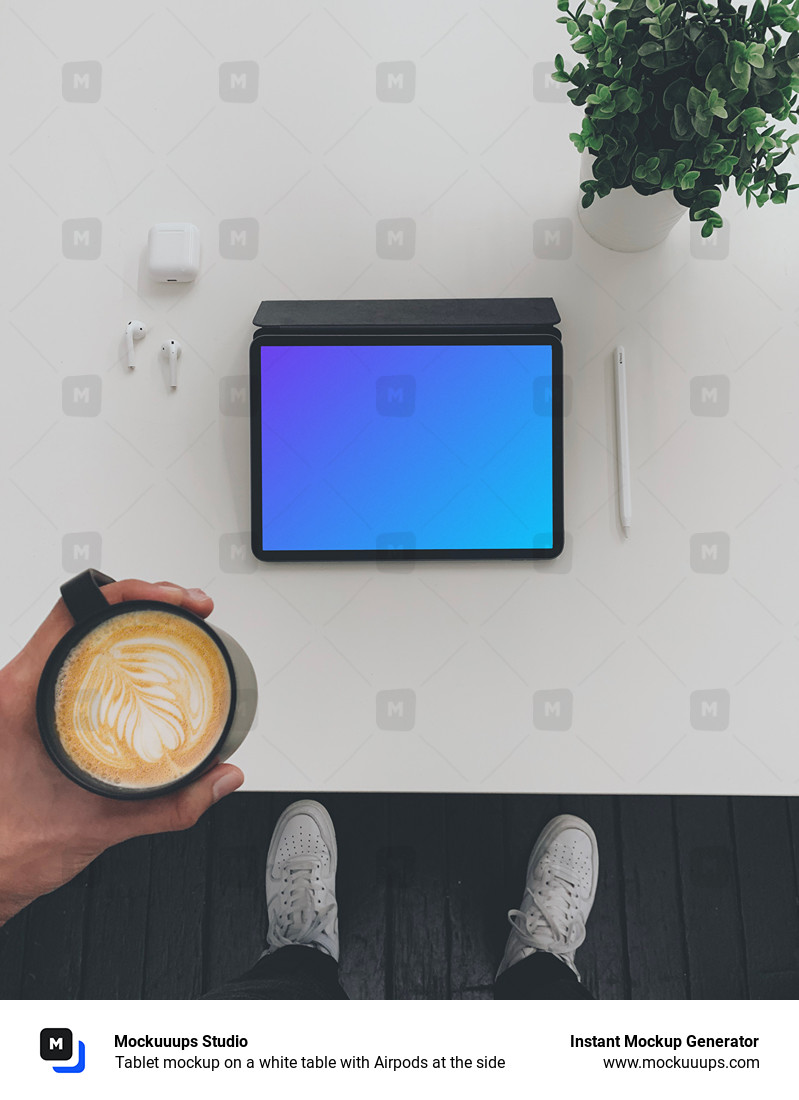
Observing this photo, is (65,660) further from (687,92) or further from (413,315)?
(687,92)

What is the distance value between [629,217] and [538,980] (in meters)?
0.99

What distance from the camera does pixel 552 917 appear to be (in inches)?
42.5

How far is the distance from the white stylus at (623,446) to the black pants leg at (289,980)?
0.68m

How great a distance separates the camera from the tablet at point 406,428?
2.46 ft

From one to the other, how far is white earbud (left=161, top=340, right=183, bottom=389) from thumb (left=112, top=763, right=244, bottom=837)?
415 millimetres

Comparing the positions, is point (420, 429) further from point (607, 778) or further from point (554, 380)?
point (607, 778)

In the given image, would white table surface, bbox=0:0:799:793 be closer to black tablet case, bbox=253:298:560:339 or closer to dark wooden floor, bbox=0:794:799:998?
black tablet case, bbox=253:298:560:339

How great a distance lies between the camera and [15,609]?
787 mm

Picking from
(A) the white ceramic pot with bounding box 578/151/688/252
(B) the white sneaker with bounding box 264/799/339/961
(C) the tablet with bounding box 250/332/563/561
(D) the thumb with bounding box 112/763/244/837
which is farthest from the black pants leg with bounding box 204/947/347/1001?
(A) the white ceramic pot with bounding box 578/151/688/252

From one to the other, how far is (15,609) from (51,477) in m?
0.15

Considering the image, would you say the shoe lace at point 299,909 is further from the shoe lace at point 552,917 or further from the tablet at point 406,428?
the tablet at point 406,428

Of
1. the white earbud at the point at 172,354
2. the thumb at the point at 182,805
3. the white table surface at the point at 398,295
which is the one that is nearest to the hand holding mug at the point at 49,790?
the thumb at the point at 182,805
